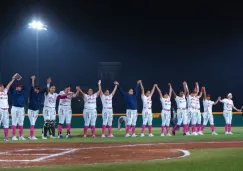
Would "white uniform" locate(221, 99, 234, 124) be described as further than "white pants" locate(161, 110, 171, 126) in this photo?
Yes

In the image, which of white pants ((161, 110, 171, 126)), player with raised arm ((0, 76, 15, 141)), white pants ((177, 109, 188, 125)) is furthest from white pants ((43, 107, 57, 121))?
white pants ((177, 109, 188, 125))

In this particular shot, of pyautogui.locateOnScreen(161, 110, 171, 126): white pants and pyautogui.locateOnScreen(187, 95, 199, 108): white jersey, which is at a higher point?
pyautogui.locateOnScreen(187, 95, 199, 108): white jersey

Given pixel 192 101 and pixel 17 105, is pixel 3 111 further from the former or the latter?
A: pixel 192 101

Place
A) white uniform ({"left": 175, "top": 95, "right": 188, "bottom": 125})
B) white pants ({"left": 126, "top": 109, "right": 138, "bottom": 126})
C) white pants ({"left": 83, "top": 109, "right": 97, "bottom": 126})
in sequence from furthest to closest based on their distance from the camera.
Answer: white uniform ({"left": 175, "top": 95, "right": 188, "bottom": 125}), white pants ({"left": 126, "top": 109, "right": 138, "bottom": 126}), white pants ({"left": 83, "top": 109, "right": 97, "bottom": 126})

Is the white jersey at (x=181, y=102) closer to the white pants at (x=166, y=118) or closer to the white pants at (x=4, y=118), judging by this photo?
the white pants at (x=166, y=118)

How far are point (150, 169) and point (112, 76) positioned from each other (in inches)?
1371

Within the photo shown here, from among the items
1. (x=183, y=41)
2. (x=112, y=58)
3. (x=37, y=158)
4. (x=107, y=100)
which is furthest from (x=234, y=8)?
(x=37, y=158)

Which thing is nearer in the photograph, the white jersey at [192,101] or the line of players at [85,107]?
the line of players at [85,107]

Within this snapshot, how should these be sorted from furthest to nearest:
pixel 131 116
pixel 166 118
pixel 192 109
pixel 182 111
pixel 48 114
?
pixel 192 109 → pixel 182 111 → pixel 166 118 → pixel 131 116 → pixel 48 114

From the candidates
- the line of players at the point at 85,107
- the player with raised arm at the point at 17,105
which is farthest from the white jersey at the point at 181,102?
the player with raised arm at the point at 17,105

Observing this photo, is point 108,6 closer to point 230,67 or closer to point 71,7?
point 71,7

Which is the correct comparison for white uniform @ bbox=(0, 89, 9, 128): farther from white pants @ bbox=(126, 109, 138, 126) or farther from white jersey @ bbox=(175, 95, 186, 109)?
white jersey @ bbox=(175, 95, 186, 109)

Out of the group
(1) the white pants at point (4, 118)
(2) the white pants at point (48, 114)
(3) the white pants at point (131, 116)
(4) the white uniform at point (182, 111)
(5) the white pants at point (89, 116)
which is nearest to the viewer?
(1) the white pants at point (4, 118)

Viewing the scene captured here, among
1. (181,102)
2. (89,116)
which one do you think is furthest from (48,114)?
(181,102)
